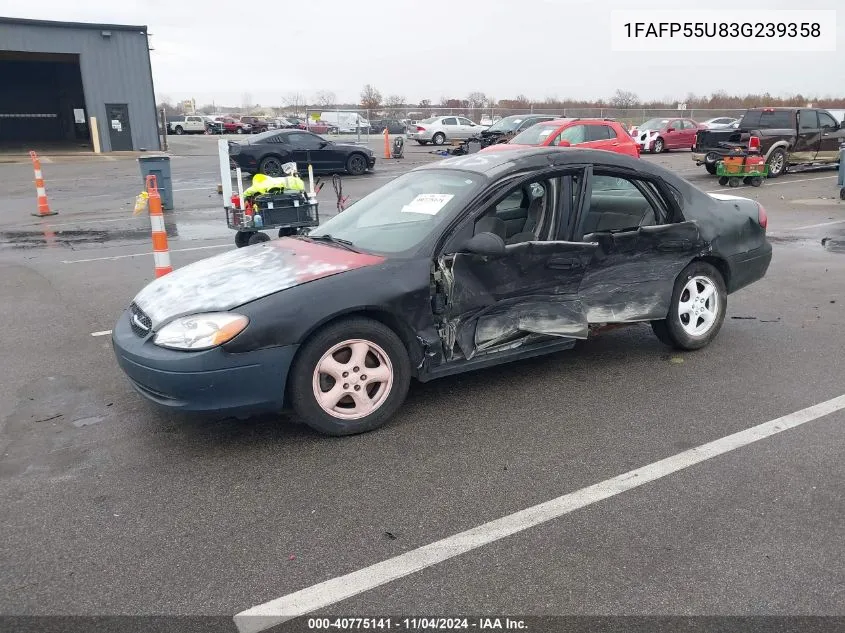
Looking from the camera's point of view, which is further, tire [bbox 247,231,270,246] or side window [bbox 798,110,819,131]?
side window [bbox 798,110,819,131]

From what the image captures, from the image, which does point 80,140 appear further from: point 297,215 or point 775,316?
point 775,316

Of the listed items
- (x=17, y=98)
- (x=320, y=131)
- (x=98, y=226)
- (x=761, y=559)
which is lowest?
(x=761, y=559)

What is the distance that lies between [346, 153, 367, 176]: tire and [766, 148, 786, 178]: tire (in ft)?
37.9

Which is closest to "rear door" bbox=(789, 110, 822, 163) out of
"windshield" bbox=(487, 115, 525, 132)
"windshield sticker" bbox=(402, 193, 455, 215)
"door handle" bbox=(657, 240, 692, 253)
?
"windshield" bbox=(487, 115, 525, 132)

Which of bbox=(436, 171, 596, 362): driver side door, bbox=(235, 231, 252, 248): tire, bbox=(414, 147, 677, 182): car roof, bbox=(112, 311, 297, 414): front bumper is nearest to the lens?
bbox=(112, 311, 297, 414): front bumper

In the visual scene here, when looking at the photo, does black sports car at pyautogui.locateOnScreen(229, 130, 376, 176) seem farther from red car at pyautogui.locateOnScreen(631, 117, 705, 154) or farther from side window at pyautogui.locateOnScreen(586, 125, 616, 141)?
red car at pyautogui.locateOnScreen(631, 117, 705, 154)

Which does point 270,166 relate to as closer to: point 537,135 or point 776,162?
point 537,135

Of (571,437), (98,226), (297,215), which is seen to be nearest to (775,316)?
(571,437)

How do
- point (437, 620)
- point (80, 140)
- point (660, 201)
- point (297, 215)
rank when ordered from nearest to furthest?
point (437, 620) < point (660, 201) < point (297, 215) < point (80, 140)

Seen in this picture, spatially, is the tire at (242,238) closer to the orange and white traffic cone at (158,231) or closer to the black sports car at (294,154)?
the orange and white traffic cone at (158,231)

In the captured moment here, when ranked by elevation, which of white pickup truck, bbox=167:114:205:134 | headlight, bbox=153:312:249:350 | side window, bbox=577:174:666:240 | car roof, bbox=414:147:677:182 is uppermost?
white pickup truck, bbox=167:114:205:134

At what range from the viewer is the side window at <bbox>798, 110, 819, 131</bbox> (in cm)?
1936

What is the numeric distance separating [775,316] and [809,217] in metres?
7.53

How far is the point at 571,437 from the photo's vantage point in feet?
13.2
